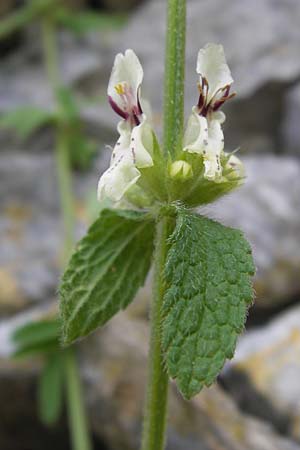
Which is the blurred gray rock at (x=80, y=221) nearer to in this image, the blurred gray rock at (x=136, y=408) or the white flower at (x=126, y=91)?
the blurred gray rock at (x=136, y=408)

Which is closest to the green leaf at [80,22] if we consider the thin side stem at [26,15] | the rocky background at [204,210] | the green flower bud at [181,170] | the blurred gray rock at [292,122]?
the thin side stem at [26,15]

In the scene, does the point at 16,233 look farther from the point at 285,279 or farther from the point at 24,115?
the point at 285,279

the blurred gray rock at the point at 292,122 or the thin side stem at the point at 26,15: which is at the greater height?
the thin side stem at the point at 26,15

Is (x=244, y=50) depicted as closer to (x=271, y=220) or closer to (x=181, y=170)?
(x=271, y=220)

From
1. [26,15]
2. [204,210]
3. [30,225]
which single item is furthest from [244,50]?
[204,210]

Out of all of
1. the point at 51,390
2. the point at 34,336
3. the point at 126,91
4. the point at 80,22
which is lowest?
the point at 51,390

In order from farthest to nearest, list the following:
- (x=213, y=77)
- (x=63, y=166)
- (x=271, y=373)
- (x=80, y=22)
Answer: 1. (x=80, y=22)
2. (x=63, y=166)
3. (x=271, y=373)
4. (x=213, y=77)
